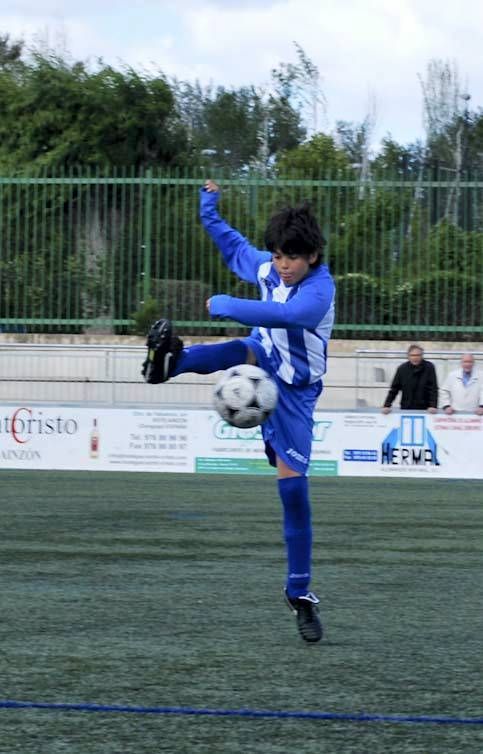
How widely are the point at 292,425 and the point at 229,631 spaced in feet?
2.96

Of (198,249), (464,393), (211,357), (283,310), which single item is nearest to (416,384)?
(464,393)

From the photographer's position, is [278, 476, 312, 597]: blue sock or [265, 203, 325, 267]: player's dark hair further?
[278, 476, 312, 597]: blue sock

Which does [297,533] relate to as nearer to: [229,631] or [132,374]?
[229,631]

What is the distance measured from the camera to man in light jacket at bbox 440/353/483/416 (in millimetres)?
16703

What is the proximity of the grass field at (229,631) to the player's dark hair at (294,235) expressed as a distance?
1.60 meters

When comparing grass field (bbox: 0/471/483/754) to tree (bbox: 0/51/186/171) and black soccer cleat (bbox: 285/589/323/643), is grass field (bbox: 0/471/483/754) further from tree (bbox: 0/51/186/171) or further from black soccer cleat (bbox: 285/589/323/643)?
tree (bbox: 0/51/186/171)

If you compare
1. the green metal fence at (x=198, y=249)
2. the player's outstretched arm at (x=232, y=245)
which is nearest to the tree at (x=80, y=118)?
the green metal fence at (x=198, y=249)

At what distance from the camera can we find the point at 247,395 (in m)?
5.91

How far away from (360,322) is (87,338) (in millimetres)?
3899

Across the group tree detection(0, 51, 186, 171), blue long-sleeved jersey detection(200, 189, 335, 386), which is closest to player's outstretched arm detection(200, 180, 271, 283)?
blue long-sleeved jersey detection(200, 189, 335, 386)

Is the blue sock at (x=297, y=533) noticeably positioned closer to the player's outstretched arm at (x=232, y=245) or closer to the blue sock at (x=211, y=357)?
the blue sock at (x=211, y=357)

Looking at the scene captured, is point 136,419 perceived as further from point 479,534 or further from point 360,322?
point 479,534

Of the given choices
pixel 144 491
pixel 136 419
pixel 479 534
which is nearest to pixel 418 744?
pixel 479 534

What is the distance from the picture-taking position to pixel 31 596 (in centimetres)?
696
